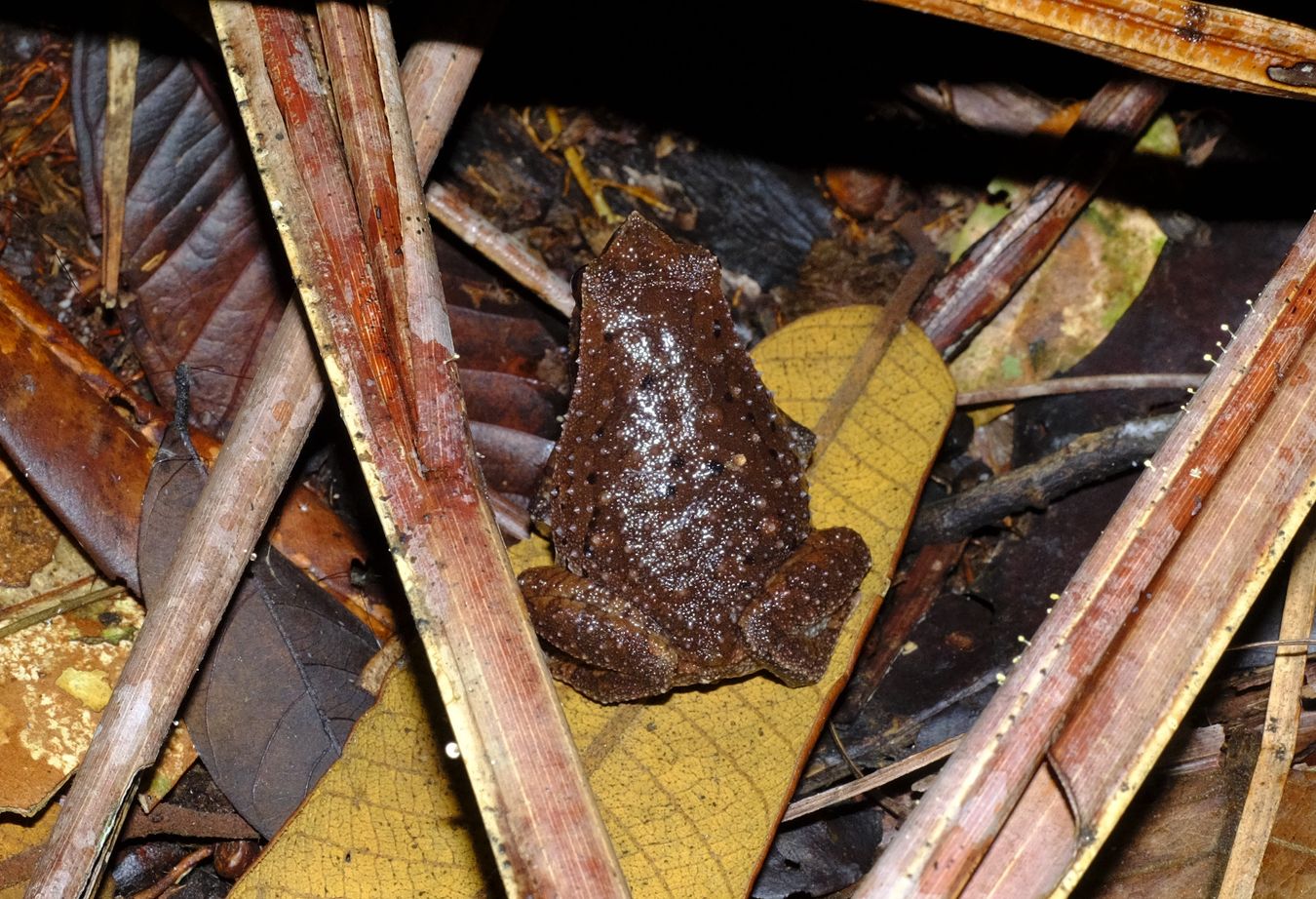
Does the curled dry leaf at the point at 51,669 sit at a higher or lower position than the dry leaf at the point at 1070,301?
lower

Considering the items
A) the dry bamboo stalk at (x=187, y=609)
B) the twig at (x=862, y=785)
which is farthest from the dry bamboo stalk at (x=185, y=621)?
the twig at (x=862, y=785)

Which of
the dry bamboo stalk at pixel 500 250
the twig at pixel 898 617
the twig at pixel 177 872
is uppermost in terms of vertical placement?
the dry bamboo stalk at pixel 500 250

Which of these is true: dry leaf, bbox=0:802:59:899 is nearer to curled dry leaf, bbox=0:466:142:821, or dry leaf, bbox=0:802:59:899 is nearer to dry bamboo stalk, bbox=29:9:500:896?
curled dry leaf, bbox=0:466:142:821

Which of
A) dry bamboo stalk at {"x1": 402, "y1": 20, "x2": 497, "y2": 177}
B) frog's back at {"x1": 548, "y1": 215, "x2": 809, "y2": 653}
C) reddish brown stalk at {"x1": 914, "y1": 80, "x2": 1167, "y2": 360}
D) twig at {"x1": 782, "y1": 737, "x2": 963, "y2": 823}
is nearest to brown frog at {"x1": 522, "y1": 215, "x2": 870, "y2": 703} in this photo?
frog's back at {"x1": 548, "y1": 215, "x2": 809, "y2": 653}

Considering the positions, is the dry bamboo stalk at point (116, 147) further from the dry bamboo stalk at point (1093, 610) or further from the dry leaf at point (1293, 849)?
the dry leaf at point (1293, 849)

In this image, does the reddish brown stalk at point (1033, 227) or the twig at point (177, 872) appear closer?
the twig at point (177, 872)

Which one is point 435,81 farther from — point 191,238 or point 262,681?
point 262,681

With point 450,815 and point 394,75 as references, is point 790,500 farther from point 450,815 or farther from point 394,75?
point 394,75
